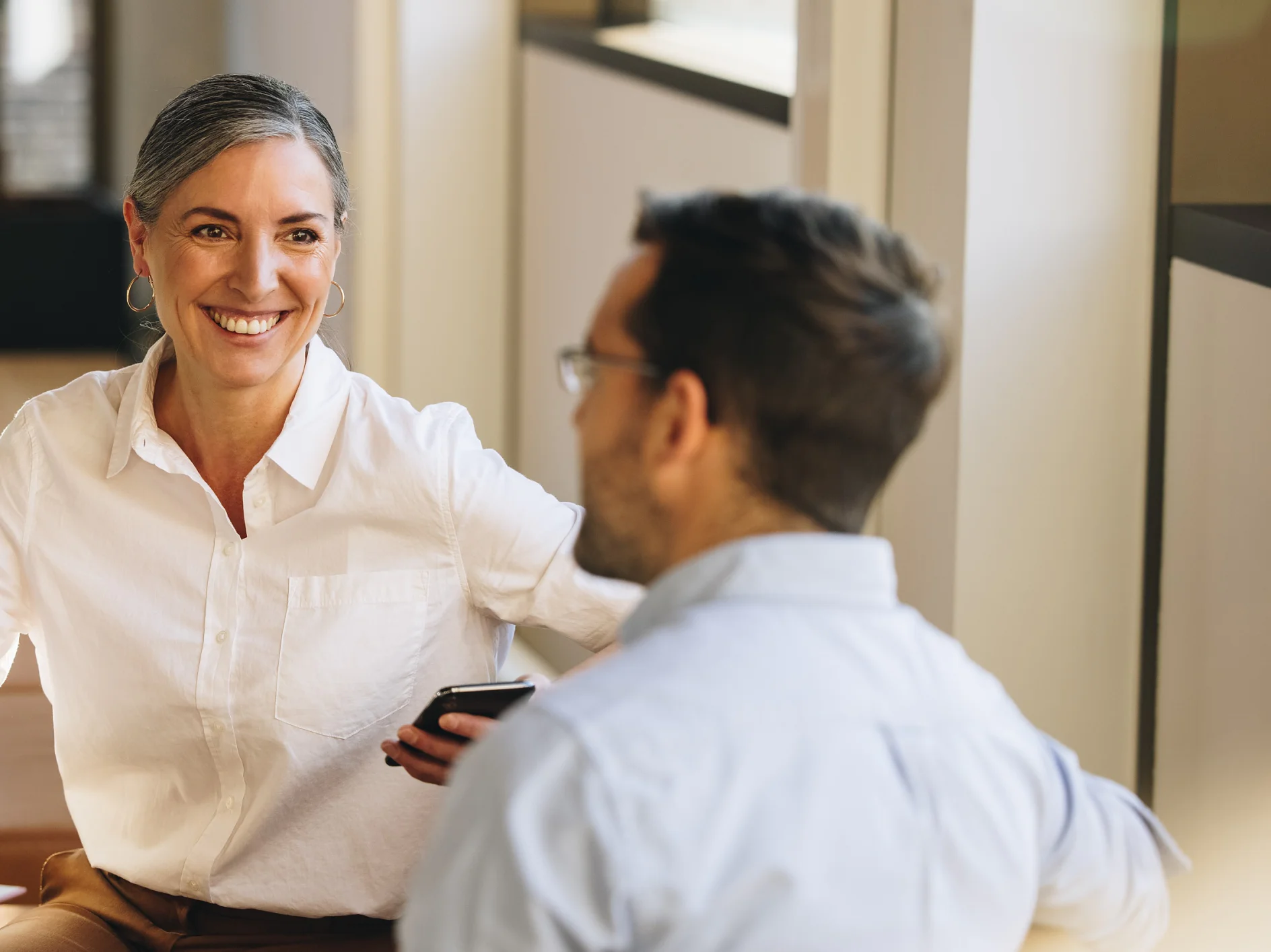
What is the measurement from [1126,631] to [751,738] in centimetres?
163

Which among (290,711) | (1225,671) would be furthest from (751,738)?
(1225,671)

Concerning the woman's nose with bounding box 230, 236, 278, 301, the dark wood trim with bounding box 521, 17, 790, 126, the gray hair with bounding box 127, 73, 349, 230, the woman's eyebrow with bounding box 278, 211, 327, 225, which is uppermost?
the dark wood trim with bounding box 521, 17, 790, 126

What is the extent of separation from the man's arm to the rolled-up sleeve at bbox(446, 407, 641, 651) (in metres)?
0.87

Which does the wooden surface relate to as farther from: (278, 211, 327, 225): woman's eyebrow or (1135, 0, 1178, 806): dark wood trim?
(1135, 0, 1178, 806): dark wood trim

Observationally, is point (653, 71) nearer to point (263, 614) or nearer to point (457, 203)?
point (457, 203)

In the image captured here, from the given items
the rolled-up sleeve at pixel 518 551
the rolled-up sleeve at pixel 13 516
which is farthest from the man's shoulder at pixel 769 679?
the rolled-up sleeve at pixel 13 516

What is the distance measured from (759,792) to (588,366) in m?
0.34

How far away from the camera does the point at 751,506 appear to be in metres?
1.08

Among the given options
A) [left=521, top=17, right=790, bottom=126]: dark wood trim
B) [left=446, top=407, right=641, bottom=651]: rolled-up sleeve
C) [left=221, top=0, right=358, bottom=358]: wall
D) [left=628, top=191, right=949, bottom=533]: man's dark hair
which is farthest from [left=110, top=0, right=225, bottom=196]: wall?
[left=628, top=191, right=949, bottom=533]: man's dark hair

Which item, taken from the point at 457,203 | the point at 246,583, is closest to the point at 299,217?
the point at 246,583

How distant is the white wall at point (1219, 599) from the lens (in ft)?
6.71

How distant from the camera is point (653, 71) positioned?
12.0 ft

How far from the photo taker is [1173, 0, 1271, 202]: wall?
219 centimetres

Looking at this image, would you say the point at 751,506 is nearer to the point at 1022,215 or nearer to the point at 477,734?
the point at 477,734
